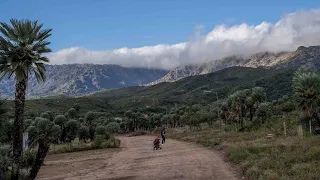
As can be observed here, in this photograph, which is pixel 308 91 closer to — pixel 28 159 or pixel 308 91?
pixel 308 91

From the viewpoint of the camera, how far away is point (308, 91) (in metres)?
28.4

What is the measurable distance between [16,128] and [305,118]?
26977 mm

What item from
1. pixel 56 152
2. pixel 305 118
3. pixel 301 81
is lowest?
pixel 56 152

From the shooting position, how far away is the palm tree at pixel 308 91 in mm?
28406

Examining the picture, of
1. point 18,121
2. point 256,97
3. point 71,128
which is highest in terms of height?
point 256,97

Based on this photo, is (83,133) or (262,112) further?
(83,133)

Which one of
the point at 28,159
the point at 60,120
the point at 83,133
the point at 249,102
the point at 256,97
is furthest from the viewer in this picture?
the point at 83,133

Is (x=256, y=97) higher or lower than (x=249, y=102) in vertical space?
higher

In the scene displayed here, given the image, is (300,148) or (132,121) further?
(132,121)

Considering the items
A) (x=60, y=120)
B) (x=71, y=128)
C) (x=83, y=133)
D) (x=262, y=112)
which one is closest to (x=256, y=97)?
(x=262, y=112)

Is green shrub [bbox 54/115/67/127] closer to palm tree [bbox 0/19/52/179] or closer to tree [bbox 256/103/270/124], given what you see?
tree [bbox 256/103/270/124]

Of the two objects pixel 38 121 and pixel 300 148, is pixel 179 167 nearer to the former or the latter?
pixel 300 148

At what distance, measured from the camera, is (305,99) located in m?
28.6

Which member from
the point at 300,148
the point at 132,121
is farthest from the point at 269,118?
the point at 132,121
